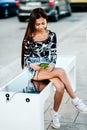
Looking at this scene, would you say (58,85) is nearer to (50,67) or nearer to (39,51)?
(50,67)

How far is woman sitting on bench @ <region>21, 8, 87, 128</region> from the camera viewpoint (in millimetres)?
5281

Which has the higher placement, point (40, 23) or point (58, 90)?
point (40, 23)

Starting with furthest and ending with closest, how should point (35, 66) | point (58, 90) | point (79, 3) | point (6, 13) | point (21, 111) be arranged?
point (79, 3) < point (6, 13) < point (35, 66) < point (58, 90) < point (21, 111)

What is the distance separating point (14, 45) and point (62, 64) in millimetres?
5959

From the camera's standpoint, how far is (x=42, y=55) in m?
5.37

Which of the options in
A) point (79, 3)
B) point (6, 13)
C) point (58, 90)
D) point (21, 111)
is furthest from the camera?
point (79, 3)

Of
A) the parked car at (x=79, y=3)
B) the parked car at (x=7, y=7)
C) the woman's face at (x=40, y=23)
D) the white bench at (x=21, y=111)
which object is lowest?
the parked car at (x=79, y=3)

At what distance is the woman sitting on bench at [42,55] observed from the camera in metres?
5.28

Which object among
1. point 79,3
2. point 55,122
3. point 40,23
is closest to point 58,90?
point 55,122

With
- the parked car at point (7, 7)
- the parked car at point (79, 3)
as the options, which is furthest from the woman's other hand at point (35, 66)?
the parked car at point (79, 3)

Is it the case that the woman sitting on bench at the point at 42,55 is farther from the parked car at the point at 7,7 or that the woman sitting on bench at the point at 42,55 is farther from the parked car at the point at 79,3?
the parked car at the point at 79,3

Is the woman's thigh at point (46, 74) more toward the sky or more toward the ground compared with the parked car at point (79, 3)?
more toward the sky

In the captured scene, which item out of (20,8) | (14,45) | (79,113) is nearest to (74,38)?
(14,45)

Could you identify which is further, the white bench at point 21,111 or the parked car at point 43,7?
the parked car at point 43,7
